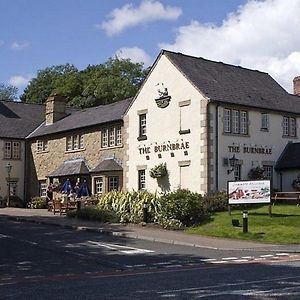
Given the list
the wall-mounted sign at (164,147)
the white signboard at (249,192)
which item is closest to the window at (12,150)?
the wall-mounted sign at (164,147)

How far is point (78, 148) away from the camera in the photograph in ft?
140

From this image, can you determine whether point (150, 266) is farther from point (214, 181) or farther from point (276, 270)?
point (214, 181)

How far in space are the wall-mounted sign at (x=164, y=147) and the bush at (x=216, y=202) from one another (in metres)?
3.89

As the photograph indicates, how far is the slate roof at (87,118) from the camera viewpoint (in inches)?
1592

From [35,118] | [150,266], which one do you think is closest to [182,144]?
[150,266]

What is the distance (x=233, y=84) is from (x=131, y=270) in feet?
71.6

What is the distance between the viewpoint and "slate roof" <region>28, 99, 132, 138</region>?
40438 millimetres

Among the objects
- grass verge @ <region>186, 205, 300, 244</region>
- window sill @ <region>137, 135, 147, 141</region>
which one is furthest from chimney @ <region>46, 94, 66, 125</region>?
grass verge @ <region>186, 205, 300, 244</region>

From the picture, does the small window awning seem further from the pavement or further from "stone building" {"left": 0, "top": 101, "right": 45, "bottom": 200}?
the pavement

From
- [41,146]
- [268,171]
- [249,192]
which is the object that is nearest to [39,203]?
[41,146]

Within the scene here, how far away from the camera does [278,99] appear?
36.8m

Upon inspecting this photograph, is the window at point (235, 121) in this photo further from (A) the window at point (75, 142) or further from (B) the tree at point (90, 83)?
(B) the tree at point (90, 83)

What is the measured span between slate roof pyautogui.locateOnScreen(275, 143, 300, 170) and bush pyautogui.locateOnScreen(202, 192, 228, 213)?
5.52 meters

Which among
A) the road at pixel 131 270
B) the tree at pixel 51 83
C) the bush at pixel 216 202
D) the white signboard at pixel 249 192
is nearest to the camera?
the road at pixel 131 270
